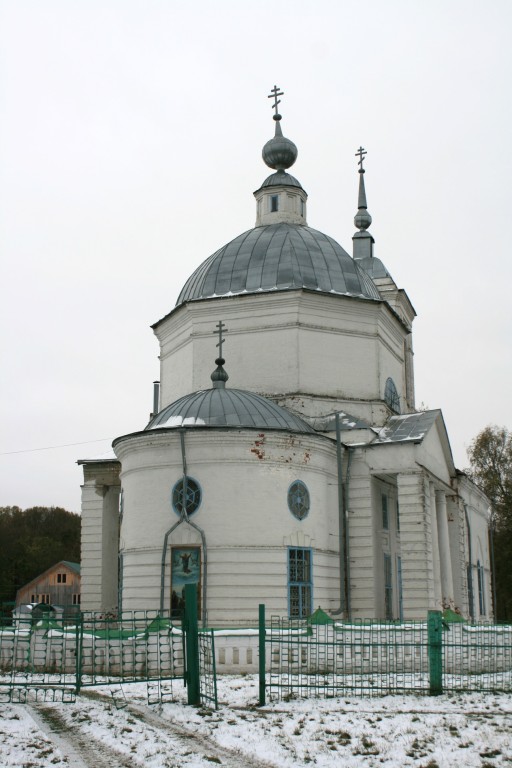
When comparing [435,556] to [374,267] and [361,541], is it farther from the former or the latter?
[374,267]

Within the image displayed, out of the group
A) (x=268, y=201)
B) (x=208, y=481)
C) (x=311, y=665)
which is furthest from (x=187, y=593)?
(x=268, y=201)

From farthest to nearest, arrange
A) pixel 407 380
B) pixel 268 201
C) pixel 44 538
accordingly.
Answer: pixel 44 538, pixel 407 380, pixel 268 201

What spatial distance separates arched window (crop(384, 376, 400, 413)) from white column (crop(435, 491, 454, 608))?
2793mm

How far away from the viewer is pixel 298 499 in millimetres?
19500

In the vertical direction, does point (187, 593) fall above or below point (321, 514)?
below

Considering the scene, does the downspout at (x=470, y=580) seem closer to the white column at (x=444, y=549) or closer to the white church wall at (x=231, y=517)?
the white column at (x=444, y=549)

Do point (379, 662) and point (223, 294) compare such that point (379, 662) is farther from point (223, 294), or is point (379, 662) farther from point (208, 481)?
point (223, 294)

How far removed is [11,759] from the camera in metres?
7.91

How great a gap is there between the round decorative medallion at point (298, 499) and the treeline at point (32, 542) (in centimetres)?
3712

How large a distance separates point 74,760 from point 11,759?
54 centimetres

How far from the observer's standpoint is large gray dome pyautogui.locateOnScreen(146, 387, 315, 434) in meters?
19.5

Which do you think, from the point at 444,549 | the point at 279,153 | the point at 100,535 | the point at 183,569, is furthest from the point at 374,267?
the point at 183,569

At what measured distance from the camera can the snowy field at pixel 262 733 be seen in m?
8.00

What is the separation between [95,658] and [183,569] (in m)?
5.16
